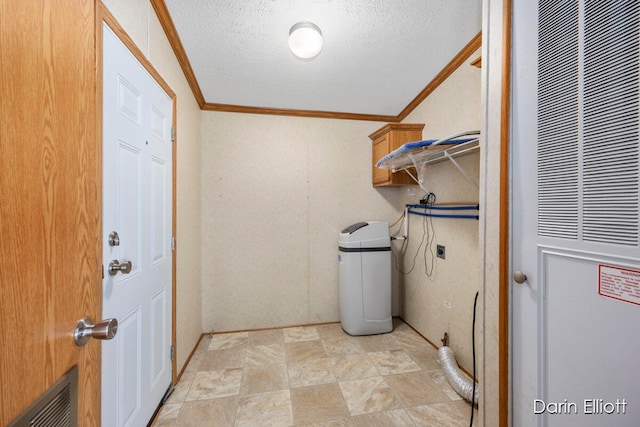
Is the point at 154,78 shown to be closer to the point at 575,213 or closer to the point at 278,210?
the point at 278,210

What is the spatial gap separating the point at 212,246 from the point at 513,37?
2.87 meters

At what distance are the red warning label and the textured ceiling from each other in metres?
1.64

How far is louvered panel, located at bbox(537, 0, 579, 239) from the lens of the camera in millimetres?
842

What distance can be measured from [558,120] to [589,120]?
0.28 ft

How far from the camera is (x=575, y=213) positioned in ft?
2.77

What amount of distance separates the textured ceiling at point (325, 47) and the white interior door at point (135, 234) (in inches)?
22.8

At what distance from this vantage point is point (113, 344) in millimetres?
1126

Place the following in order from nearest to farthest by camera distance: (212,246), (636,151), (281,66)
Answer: (636,151) → (281,66) → (212,246)

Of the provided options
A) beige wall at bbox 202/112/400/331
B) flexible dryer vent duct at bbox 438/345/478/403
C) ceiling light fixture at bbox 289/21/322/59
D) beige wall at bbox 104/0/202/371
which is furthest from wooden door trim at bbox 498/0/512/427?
beige wall at bbox 202/112/400/331

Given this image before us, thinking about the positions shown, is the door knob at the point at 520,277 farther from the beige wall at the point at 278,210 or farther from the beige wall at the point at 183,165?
the beige wall at the point at 278,210

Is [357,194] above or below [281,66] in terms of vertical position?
below

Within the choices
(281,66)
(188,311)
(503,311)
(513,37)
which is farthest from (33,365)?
(281,66)

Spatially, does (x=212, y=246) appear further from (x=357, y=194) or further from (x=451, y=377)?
(x=451, y=377)

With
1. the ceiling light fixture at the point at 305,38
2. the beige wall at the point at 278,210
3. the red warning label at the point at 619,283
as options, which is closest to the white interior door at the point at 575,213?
the red warning label at the point at 619,283
